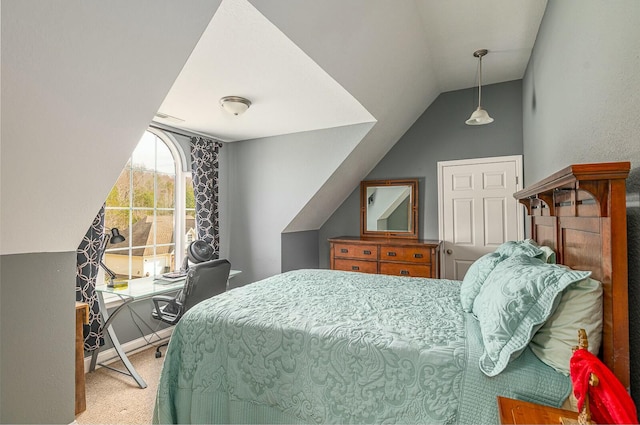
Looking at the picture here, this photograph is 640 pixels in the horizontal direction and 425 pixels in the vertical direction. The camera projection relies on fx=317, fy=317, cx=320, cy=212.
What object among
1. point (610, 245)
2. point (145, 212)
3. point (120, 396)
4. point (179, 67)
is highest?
point (179, 67)

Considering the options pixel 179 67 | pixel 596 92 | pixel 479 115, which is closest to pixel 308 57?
pixel 179 67

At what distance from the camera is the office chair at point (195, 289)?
2580 millimetres

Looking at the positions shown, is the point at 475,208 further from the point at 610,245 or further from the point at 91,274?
the point at 91,274

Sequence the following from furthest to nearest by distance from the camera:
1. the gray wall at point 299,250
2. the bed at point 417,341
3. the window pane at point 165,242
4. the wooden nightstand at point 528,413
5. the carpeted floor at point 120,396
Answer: the gray wall at point 299,250 → the window pane at point 165,242 → the carpeted floor at point 120,396 → the bed at point 417,341 → the wooden nightstand at point 528,413

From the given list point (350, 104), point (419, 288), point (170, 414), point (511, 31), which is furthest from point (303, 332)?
point (511, 31)

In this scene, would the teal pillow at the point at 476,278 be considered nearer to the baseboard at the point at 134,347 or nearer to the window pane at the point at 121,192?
the baseboard at the point at 134,347

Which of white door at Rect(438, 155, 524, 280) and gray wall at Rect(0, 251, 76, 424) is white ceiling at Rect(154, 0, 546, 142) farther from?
gray wall at Rect(0, 251, 76, 424)

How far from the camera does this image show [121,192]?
3156 mm

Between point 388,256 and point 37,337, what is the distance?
310 centimetres

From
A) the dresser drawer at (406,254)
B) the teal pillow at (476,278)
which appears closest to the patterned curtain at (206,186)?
the dresser drawer at (406,254)

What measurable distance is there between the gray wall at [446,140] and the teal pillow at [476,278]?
2.20 meters

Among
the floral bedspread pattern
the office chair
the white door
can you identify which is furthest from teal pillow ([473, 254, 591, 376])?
the white door

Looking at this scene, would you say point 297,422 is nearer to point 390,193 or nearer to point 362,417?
point 362,417

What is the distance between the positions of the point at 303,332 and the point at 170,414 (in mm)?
877
